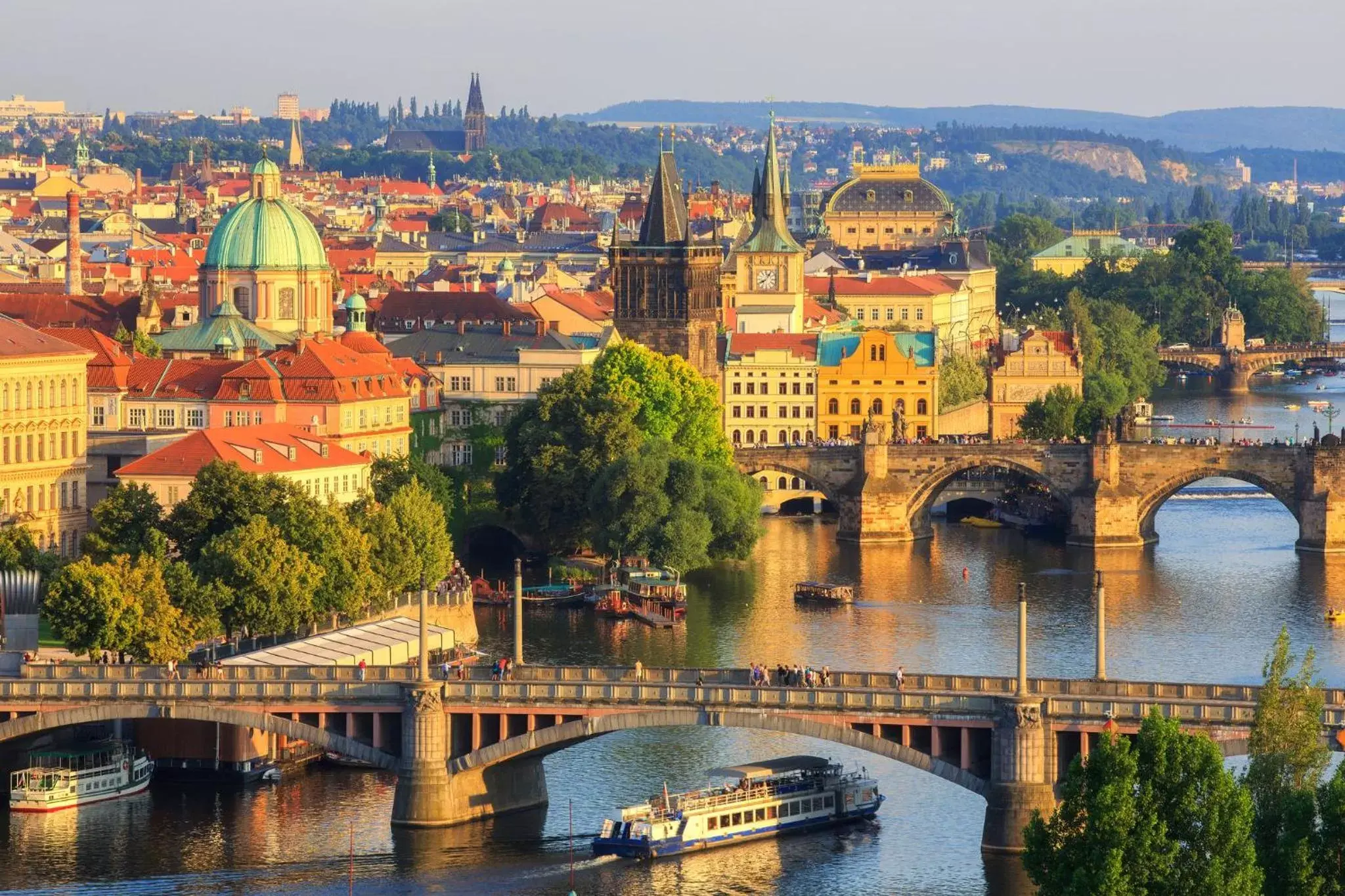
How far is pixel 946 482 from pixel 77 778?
5784 centimetres

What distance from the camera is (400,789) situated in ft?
245

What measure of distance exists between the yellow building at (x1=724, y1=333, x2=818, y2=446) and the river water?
986 cm

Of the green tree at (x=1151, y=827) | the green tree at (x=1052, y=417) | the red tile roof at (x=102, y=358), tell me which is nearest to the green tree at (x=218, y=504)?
the red tile roof at (x=102, y=358)

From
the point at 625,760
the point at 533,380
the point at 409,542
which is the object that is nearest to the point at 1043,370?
the point at 533,380

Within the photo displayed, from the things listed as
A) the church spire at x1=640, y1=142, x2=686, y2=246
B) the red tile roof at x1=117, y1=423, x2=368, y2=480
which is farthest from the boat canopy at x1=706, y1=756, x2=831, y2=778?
the church spire at x1=640, y1=142, x2=686, y2=246

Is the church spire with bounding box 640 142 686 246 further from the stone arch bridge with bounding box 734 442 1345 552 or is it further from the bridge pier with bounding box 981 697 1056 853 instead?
the bridge pier with bounding box 981 697 1056 853

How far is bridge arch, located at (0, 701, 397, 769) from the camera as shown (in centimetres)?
7456

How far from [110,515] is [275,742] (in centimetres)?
1693

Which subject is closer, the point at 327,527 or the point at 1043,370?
the point at 327,527

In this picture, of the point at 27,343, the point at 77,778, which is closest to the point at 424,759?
the point at 77,778

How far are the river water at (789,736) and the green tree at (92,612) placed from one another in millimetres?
5217

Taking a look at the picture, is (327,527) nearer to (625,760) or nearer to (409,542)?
(409,542)

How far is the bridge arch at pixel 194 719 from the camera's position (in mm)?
74562

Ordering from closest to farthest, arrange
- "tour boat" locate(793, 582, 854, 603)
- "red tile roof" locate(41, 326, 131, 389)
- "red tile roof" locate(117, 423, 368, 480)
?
"red tile roof" locate(117, 423, 368, 480) → "tour boat" locate(793, 582, 854, 603) → "red tile roof" locate(41, 326, 131, 389)
